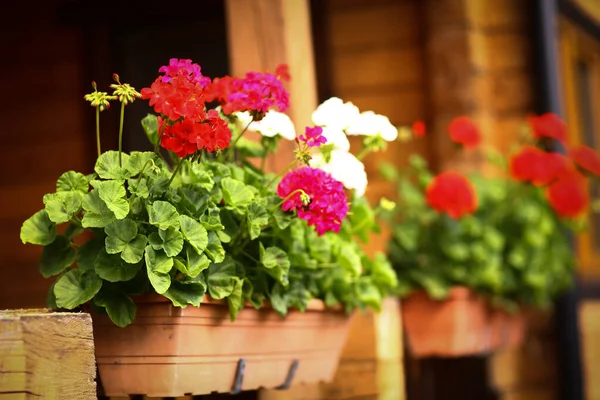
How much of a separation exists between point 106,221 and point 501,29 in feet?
8.66

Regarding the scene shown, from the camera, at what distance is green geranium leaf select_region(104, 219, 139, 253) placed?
1.65 meters

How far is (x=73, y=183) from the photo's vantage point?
1.75 metres

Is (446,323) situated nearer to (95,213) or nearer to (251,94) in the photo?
(251,94)

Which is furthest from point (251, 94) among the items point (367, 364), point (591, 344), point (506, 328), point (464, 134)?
point (591, 344)

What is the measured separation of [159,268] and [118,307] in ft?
0.33

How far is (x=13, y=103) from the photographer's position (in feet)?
13.9

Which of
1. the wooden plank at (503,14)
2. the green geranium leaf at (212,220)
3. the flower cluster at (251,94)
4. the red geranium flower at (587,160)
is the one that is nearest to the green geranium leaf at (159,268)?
the green geranium leaf at (212,220)

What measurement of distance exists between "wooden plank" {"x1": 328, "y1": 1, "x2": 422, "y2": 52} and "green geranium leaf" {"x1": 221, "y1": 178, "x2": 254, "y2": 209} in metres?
2.20

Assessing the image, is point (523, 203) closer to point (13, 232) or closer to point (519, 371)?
point (519, 371)

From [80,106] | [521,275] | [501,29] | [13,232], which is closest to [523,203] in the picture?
[521,275]

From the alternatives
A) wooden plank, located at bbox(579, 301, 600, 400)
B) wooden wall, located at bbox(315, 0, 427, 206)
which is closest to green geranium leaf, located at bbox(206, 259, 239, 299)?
wooden wall, located at bbox(315, 0, 427, 206)

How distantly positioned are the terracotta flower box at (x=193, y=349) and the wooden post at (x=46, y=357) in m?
0.21

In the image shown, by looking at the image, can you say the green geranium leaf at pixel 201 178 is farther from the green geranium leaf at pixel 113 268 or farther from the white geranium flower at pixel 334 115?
the white geranium flower at pixel 334 115

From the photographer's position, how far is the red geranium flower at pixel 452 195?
3094mm
